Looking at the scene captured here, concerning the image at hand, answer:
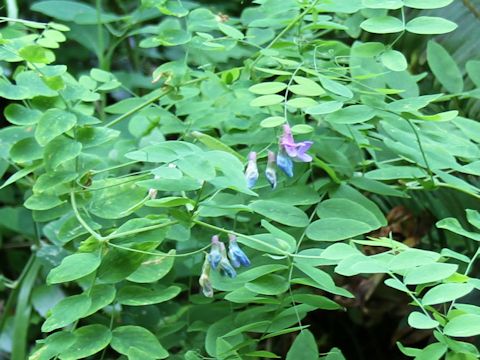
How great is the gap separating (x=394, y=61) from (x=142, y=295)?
1.31 ft

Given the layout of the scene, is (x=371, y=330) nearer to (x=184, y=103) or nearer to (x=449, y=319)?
(x=184, y=103)

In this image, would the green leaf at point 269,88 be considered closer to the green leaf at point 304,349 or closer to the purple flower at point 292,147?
the purple flower at point 292,147

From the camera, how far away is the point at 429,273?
30.0 inches

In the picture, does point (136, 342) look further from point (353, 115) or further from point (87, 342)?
point (353, 115)

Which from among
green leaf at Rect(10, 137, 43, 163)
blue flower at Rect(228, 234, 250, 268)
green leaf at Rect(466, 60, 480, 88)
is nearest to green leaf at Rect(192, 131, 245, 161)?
blue flower at Rect(228, 234, 250, 268)

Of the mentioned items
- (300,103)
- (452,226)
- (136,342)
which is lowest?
(136,342)

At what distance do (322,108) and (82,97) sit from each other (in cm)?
31

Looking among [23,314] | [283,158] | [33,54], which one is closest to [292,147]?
[283,158]

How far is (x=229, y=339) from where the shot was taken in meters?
0.93

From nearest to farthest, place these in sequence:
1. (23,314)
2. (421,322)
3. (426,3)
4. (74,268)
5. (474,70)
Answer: (421,322) < (74,268) < (426,3) < (474,70) < (23,314)

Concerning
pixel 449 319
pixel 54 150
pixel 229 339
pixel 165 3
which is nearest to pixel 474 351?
pixel 449 319

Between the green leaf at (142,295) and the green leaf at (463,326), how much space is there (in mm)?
311

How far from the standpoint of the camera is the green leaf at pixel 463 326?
2.39 feet

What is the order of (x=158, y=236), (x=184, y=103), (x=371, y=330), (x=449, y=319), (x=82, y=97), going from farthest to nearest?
1. (x=371, y=330)
2. (x=184, y=103)
3. (x=82, y=97)
4. (x=158, y=236)
5. (x=449, y=319)
